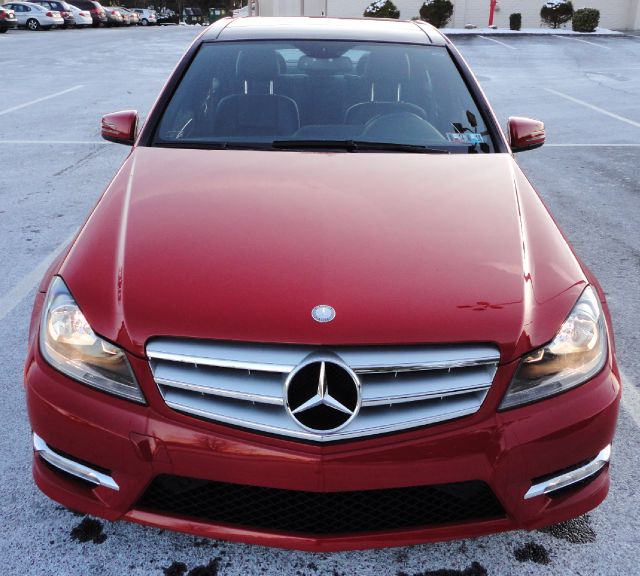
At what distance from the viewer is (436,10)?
99.7 feet

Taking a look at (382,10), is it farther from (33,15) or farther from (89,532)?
(89,532)

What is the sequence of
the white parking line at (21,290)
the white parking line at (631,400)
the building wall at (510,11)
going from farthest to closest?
the building wall at (510,11) → the white parking line at (21,290) → the white parking line at (631,400)

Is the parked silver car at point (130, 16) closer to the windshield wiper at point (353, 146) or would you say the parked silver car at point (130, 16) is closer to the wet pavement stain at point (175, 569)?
the windshield wiper at point (353, 146)

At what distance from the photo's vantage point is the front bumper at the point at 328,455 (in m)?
1.79

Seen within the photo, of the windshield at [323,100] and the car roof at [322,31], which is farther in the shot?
the car roof at [322,31]

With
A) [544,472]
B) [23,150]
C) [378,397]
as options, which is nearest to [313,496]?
[378,397]

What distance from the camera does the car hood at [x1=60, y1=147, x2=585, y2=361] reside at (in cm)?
187

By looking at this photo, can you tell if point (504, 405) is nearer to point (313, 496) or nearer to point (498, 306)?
point (498, 306)

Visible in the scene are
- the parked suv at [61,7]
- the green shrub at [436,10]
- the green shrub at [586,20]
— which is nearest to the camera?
the green shrub at [586,20]

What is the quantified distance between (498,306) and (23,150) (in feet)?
23.4

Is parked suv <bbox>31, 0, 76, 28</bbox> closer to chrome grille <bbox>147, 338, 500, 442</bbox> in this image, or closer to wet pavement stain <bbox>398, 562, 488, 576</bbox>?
chrome grille <bbox>147, 338, 500, 442</bbox>

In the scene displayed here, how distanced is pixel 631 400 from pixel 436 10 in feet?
99.3

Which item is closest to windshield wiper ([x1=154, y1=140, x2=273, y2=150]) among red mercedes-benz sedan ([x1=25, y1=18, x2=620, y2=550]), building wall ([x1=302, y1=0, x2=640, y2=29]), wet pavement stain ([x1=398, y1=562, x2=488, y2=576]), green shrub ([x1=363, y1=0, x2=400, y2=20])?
red mercedes-benz sedan ([x1=25, y1=18, x2=620, y2=550])

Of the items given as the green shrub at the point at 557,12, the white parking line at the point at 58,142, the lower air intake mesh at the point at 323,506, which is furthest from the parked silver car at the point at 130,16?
the lower air intake mesh at the point at 323,506
